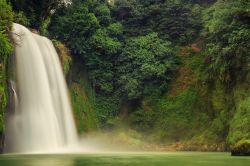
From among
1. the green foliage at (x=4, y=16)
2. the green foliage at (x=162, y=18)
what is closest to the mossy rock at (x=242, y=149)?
the green foliage at (x=4, y=16)

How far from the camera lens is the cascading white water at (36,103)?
1143 inches

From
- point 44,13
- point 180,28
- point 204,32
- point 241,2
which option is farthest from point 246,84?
point 44,13

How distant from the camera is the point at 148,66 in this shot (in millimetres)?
40062

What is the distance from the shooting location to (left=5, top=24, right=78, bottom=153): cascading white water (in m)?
29.0

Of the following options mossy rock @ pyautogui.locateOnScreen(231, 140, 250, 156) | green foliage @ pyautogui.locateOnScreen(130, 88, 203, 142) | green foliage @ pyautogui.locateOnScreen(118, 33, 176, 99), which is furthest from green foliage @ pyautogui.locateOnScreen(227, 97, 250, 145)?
green foliage @ pyautogui.locateOnScreen(118, 33, 176, 99)

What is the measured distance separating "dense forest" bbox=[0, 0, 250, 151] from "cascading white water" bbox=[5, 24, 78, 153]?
3.33 meters

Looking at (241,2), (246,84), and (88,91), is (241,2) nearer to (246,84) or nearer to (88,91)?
(246,84)

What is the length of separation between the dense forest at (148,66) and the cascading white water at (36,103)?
3329 millimetres

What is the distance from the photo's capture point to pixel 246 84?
3284cm

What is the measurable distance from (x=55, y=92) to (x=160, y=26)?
14.2m

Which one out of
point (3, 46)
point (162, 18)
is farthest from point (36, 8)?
point (3, 46)

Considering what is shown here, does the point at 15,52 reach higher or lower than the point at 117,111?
higher

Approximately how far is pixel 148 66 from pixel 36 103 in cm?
1268

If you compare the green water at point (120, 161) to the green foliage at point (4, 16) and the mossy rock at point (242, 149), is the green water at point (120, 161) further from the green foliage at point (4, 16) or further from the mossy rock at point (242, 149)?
the green foliage at point (4, 16)
